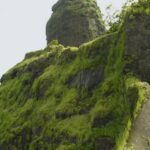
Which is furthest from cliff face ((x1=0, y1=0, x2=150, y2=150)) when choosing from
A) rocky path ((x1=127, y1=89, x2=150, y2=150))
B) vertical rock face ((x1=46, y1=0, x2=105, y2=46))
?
vertical rock face ((x1=46, y1=0, x2=105, y2=46))

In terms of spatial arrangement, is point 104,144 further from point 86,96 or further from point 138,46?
point 138,46

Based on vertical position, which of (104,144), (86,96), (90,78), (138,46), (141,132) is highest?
(138,46)

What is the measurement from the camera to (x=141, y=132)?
2131 centimetres

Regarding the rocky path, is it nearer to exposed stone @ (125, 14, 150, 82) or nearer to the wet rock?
exposed stone @ (125, 14, 150, 82)

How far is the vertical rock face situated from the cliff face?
308 inches

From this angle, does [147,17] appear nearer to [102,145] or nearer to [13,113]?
[102,145]

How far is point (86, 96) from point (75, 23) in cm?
1813

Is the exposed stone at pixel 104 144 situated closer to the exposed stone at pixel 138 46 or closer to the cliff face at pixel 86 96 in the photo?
the cliff face at pixel 86 96

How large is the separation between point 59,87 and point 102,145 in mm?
9351

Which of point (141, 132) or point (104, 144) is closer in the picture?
point (141, 132)

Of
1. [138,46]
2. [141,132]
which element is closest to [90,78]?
[138,46]

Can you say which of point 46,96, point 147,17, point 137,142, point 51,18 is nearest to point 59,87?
point 46,96

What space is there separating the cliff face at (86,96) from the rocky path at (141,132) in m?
0.31

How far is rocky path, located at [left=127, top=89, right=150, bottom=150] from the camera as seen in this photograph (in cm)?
2086
